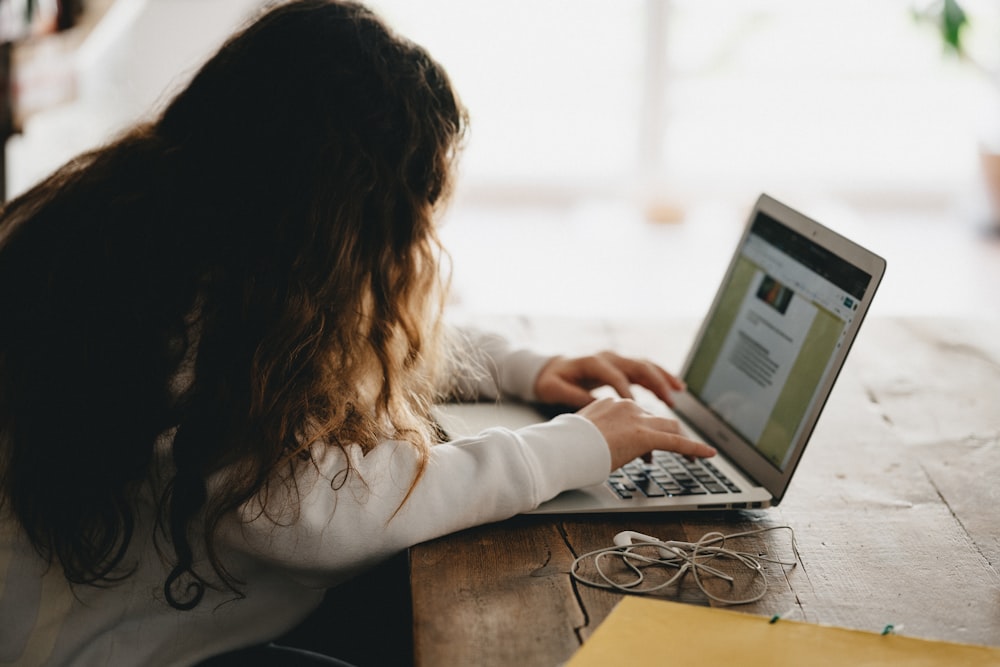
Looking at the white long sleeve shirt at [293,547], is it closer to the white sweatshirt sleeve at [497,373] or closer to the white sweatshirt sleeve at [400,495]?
the white sweatshirt sleeve at [400,495]

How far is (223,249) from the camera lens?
0.95 metres

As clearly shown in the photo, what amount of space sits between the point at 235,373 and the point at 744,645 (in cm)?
46

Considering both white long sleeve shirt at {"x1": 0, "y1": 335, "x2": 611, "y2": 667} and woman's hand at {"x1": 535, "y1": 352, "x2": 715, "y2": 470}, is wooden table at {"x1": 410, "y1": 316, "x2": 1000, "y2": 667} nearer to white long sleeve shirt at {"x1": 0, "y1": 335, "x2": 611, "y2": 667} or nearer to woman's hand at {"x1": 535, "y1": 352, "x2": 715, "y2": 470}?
white long sleeve shirt at {"x1": 0, "y1": 335, "x2": 611, "y2": 667}

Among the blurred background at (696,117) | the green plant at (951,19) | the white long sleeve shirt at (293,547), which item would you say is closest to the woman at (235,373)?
the white long sleeve shirt at (293,547)

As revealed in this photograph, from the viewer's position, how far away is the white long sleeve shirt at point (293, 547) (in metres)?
0.90

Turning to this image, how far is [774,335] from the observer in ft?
3.85

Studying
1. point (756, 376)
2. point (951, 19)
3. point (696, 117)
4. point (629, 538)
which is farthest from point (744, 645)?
point (696, 117)

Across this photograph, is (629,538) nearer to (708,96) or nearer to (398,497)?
(398,497)

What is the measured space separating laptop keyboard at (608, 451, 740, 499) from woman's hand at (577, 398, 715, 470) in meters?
0.03

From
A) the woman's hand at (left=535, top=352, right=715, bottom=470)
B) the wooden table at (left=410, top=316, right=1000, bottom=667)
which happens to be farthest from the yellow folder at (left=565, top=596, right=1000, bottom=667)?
the woman's hand at (left=535, top=352, right=715, bottom=470)

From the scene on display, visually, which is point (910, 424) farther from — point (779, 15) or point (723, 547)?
point (779, 15)

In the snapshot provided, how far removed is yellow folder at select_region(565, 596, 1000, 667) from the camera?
30.6 inches

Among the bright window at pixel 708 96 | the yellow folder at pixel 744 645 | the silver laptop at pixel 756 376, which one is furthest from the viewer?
the bright window at pixel 708 96

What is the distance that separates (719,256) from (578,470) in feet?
11.2
